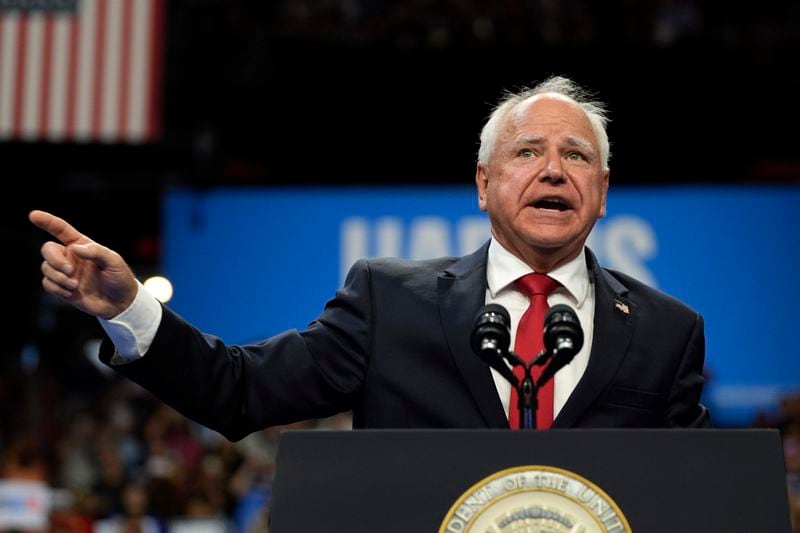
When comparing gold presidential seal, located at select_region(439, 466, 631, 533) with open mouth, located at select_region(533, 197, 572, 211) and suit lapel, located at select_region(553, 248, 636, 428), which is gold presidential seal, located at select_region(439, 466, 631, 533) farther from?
open mouth, located at select_region(533, 197, 572, 211)

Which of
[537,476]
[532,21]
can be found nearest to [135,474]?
[532,21]

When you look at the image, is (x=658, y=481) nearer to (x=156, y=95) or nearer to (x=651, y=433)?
(x=651, y=433)

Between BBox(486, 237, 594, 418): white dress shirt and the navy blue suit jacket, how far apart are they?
3 centimetres

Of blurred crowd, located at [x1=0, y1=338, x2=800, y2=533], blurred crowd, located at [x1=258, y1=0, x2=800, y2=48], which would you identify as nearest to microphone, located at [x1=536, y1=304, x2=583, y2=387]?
blurred crowd, located at [x1=0, y1=338, x2=800, y2=533]

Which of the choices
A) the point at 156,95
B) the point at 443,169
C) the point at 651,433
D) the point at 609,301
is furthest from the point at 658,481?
the point at 443,169

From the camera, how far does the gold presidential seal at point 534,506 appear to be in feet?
4.66

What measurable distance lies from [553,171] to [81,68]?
4657mm

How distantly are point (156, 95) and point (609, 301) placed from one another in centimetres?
463

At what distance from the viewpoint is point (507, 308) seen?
6.55 feet

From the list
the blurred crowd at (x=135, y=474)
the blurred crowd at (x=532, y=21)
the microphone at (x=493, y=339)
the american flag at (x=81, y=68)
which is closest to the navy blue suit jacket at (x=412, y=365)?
the microphone at (x=493, y=339)

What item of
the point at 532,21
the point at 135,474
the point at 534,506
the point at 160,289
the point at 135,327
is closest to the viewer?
the point at 534,506

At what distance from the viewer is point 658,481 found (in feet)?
4.81

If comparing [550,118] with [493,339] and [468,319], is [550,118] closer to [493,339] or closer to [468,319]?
[468,319]

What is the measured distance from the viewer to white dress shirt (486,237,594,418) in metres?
1.96
